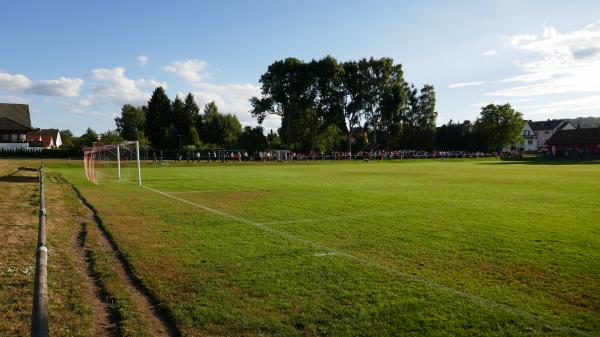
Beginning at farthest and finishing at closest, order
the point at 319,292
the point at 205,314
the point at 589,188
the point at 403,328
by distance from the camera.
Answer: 1. the point at 589,188
2. the point at 319,292
3. the point at 205,314
4. the point at 403,328

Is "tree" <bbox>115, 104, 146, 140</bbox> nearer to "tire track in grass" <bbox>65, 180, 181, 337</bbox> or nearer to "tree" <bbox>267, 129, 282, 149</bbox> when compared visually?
"tree" <bbox>267, 129, 282, 149</bbox>

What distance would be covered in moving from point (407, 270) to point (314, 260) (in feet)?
5.16

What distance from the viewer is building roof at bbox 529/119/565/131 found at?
140 metres

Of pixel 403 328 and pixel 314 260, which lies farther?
pixel 314 260

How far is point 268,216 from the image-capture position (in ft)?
41.7

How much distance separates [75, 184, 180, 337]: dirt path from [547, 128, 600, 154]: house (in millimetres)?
95801

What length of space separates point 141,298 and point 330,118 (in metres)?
75.1

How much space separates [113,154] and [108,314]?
44.0 metres

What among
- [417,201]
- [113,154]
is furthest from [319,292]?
[113,154]

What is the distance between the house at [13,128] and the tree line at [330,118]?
25.4 ft

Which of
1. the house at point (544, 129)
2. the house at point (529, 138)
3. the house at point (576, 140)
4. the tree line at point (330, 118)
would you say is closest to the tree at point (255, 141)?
the tree line at point (330, 118)

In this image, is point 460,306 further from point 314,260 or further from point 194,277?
point 194,277

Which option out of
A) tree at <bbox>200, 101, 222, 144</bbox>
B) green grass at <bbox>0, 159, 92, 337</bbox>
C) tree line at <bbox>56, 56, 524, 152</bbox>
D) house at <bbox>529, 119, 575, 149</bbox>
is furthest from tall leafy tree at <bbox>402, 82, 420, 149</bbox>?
green grass at <bbox>0, 159, 92, 337</bbox>

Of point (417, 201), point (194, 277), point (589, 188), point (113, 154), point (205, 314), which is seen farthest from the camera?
point (113, 154)
